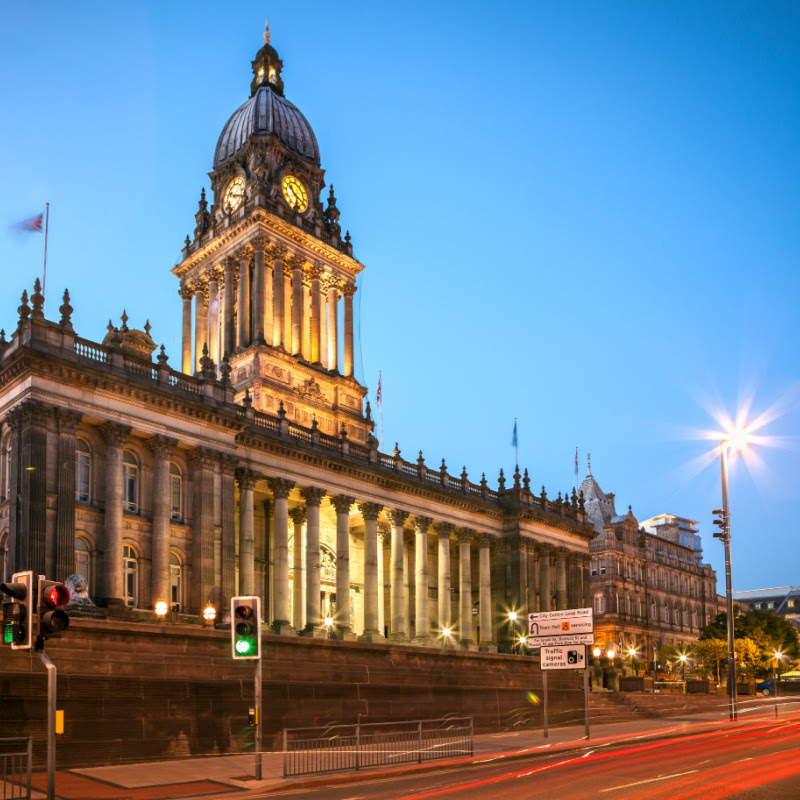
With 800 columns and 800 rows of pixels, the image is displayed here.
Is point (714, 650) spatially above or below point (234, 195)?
below

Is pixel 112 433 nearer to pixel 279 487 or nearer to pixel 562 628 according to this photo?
pixel 279 487

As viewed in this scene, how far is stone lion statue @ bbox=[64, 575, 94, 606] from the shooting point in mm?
40938

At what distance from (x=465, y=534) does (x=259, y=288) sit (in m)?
22.9

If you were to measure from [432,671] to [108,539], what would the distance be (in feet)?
56.6

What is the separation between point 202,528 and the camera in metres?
48.7

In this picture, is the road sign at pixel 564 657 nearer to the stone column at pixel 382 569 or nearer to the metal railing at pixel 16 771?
the metal railing at pixel 16 771


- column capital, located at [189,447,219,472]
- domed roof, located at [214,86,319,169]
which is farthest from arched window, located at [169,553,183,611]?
domed roof, located at [214,86,319,169]

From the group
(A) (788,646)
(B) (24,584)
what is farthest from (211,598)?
(A) (788,646)

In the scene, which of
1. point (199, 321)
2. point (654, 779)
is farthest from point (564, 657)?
point (199, 321)

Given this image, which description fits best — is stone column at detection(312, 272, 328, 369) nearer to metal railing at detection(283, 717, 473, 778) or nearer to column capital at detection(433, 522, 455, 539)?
column capital at detection(433, 522, 455, 539)

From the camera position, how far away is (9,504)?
4275 centimetres

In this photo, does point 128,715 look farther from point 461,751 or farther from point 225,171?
point 225,171

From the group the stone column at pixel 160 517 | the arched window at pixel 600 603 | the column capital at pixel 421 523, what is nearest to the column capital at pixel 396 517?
the column capital at pixel 421 523

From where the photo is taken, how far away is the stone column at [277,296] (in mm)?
69875
